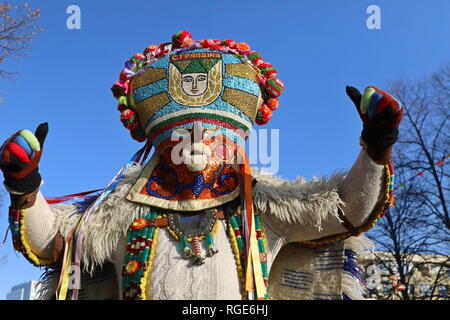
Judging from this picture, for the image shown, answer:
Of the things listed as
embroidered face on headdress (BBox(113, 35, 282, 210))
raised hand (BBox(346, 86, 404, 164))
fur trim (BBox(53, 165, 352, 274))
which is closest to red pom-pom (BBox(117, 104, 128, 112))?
embroidered face on headdress (BBox(113, 35, 282, 210))

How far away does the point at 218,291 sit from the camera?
2656mm

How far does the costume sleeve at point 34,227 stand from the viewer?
109 inches

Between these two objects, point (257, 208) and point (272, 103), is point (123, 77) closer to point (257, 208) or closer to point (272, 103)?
point (272, 103)

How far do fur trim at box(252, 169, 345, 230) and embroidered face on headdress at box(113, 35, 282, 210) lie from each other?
7.2 inches

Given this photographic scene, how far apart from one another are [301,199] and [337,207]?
22cm

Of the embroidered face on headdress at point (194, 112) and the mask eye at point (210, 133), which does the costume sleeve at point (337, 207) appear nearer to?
the embroidered face on headdress at point (194, 112)

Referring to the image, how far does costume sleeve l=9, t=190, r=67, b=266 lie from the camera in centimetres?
276

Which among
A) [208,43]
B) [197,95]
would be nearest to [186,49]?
[208,43]

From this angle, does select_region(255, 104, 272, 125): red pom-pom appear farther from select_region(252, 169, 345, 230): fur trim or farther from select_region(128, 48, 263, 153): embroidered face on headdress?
select_region(252, 169, 345, 230): fur trim

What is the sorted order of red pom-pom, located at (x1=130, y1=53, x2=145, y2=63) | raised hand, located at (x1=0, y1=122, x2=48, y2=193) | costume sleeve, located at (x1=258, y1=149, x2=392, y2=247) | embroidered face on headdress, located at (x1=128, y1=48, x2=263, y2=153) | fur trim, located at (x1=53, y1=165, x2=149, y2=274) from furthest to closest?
red pom-pom, located at (x1=130, y1=53, x2=145, y2=63) < embroidered face on headdress, located at (x1=128, y1=48, x2=263, y2=153) < fur trim, located at (x1=53, y1=165, x2=149, y2=274) < costume sleeve, located at (x1=258, y1=149, x2=392, y2=247) < raised hand, located at (x1=0, y1=122, x2=48, y2=193)

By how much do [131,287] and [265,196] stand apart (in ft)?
3.01

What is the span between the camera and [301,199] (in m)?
2.93
